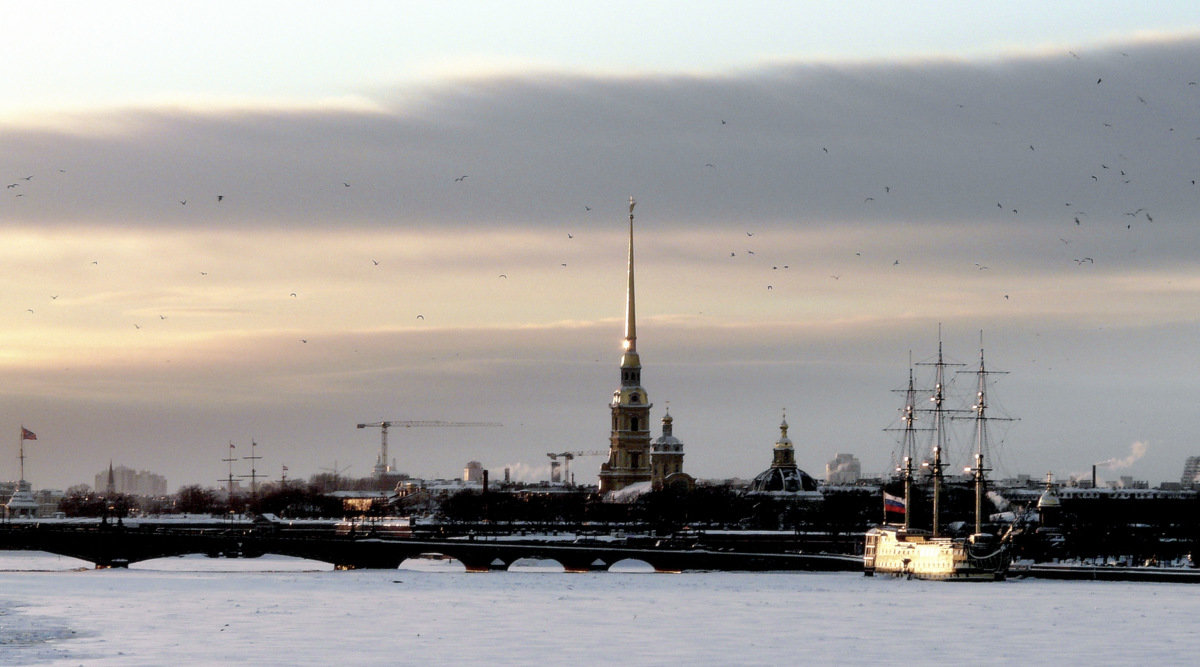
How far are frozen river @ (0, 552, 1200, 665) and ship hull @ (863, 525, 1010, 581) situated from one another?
523 cm

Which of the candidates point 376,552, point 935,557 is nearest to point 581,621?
point 935,557

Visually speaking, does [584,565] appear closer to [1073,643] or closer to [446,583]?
[446,583]

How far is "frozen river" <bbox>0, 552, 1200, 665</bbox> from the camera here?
5516 centimetres

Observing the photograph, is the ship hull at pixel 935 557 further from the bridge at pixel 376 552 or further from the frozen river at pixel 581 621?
the bridge at pixel 376 552

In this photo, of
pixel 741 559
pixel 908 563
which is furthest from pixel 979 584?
pixel 741 559

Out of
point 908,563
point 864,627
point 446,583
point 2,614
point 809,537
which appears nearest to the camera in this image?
point 864,627

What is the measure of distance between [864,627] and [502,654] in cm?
1676

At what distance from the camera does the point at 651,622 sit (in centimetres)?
6925

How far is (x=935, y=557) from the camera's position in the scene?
391 ft

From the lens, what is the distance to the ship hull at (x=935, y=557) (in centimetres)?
11525

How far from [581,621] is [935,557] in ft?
→ 178

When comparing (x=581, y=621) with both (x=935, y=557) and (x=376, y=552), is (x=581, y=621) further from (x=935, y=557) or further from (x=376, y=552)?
(x=376, y=552)

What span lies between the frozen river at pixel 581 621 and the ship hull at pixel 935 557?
5232mm

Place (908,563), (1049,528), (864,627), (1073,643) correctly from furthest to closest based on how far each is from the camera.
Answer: (1049,528)
(908,563)
(864,627)
(1073,643)
